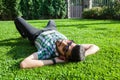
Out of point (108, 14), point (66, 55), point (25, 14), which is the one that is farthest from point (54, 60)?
point (25, 14)

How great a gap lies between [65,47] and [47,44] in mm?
496

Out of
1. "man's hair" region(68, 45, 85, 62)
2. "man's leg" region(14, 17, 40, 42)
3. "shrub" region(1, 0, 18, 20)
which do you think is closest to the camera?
"man's hair" region(68, 45, 85, 62)

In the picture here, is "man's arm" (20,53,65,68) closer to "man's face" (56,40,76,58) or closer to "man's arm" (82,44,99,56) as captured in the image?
"man's face" (56,40,76,58)

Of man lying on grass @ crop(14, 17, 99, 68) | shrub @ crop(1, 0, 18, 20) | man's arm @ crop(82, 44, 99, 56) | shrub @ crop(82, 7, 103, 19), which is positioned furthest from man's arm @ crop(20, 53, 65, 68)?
shrub @ crop(1, 0, 18, 20)

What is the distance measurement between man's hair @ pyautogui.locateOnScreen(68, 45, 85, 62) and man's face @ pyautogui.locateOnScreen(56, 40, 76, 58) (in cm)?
6

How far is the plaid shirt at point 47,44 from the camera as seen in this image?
149 inches

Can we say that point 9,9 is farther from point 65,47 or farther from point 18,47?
point 65,47

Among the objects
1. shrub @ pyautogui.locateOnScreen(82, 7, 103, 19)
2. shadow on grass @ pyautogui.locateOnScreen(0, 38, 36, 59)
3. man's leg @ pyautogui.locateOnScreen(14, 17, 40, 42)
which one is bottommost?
shrub @ pyautogui.locateOnScreen(82, 7, 103, 19)

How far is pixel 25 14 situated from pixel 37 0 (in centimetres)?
101

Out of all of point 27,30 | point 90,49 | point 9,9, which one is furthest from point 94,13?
point 90,49

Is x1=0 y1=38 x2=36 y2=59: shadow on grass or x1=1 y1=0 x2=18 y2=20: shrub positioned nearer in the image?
x1=0 y1=38 x2=36 y2=59: shadow on grass

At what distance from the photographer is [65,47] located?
3521mm

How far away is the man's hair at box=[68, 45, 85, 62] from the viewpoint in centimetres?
336

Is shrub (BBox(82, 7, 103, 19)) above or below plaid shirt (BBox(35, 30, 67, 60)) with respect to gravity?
below
